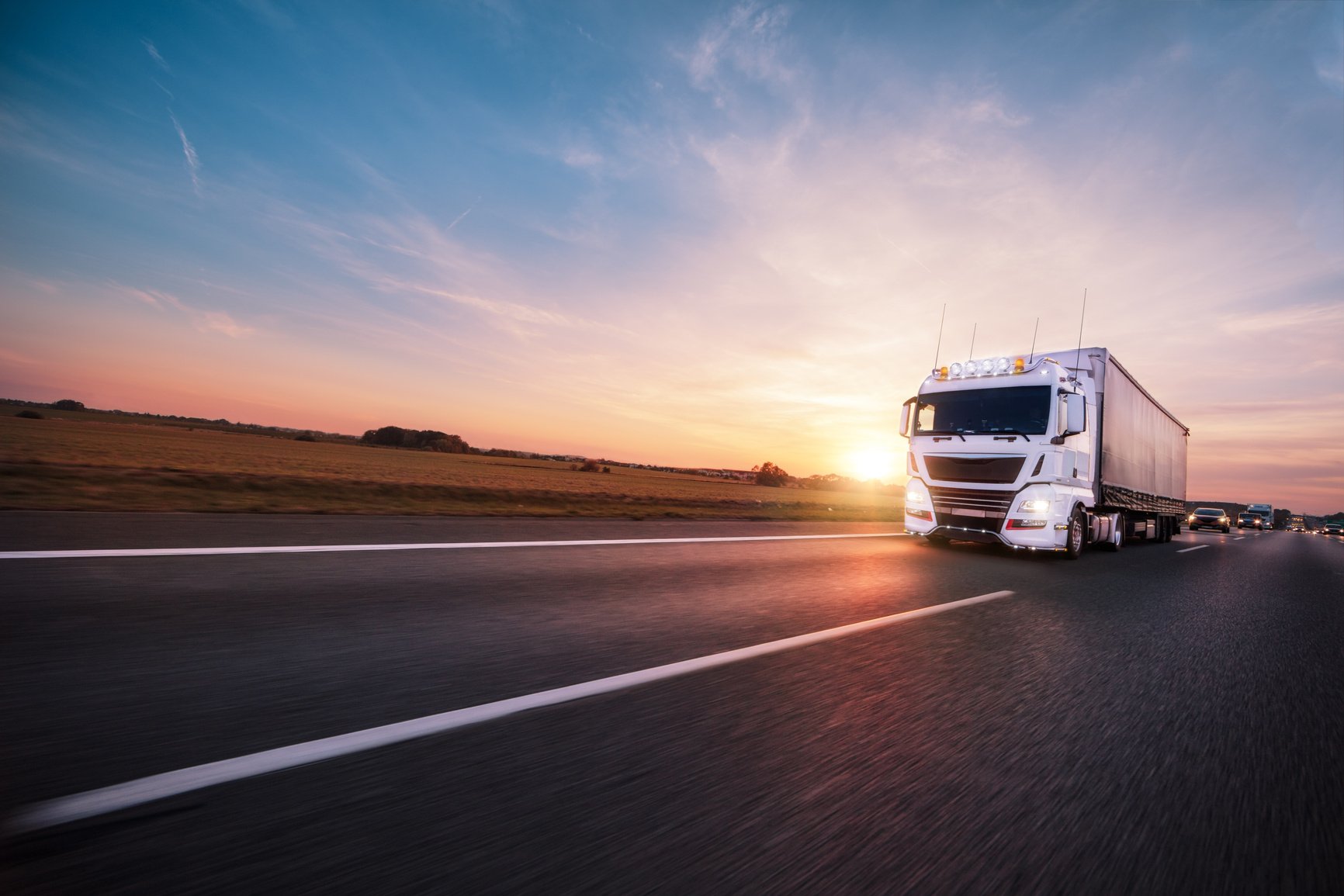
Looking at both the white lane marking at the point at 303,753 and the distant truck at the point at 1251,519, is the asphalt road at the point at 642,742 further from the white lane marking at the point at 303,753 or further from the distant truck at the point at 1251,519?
the distant truck at the point at 1251,519

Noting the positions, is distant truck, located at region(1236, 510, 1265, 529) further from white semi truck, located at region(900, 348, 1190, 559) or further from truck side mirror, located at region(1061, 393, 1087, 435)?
truck side mirror, located at region(1061, 393, 1087, 435)

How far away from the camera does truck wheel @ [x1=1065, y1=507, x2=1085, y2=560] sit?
10.7 metres

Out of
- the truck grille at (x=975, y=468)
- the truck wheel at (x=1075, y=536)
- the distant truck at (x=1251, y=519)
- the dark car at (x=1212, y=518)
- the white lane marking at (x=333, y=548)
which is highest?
the distant truck at (x=1251, y=519)

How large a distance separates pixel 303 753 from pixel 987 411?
1167cm

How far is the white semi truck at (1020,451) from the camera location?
10.3 meters

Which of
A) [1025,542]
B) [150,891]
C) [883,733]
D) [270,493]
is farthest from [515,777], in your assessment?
[270,493]

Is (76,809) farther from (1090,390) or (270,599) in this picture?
(1090,390)

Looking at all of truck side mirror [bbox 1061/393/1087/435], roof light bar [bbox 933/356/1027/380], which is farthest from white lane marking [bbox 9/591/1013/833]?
roof light bar [bbox 933/356/1027/380]

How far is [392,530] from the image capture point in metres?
8.13

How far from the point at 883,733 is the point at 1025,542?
918 centimetres

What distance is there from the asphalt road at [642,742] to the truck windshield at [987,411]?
19.8 ft

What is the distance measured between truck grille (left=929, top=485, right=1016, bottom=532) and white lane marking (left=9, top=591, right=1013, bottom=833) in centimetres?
863

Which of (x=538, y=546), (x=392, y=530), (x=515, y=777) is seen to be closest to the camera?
(x=515, y=777)

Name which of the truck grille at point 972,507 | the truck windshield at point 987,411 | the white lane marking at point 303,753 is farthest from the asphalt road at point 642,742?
the truck windshield at point 987,411
